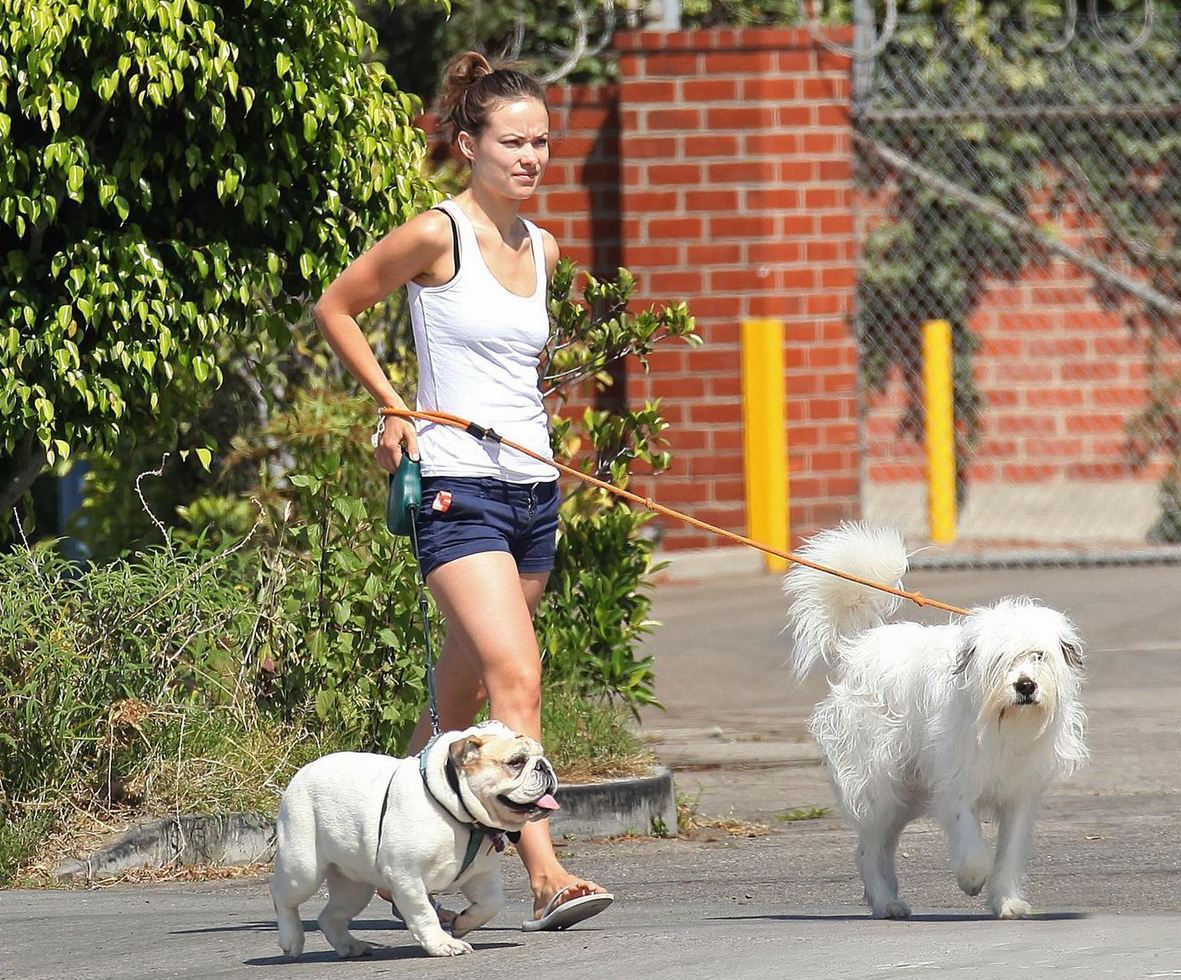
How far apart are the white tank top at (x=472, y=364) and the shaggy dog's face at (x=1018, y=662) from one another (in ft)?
3.86

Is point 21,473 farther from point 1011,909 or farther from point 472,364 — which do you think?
point 1011,909

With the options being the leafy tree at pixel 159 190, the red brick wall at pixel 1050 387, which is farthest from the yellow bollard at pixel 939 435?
the leafy tree at pixel 159 190

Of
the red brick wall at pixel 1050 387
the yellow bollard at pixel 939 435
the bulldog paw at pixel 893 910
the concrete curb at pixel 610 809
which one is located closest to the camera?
the bulldog paw at pixel 893 910

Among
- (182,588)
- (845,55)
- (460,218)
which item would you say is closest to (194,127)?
(182,588)

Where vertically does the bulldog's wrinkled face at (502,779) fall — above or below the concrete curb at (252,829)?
above

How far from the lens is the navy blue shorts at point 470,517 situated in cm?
501

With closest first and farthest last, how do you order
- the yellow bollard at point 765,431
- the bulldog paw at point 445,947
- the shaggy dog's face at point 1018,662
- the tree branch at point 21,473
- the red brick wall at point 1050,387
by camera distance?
the bulldog paw at point 445,947, the shaggy dog's face at point 1018,662, the tree branch at point 21,473, the yellow bollard at point 765,431, the red brick wall at point 1050,387

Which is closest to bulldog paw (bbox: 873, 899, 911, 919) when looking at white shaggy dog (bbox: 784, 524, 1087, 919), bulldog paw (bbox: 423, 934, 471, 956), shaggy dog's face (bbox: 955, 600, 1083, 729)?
white shaggy dog (bbox: 784, 524, 1087, 919)

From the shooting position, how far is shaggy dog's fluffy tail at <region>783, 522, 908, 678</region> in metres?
5.48

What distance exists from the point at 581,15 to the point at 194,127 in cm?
590

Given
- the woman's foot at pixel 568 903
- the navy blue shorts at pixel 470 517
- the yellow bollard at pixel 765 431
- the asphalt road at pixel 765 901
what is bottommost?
the asphalt road at pixel 765 901

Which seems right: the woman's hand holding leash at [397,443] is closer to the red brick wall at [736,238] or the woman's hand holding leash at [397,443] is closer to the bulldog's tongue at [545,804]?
the bulldog's tongue at [545,804]

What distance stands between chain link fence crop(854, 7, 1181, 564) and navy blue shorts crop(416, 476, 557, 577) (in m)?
9.15

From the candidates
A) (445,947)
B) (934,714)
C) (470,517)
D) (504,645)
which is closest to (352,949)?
(445,947)
